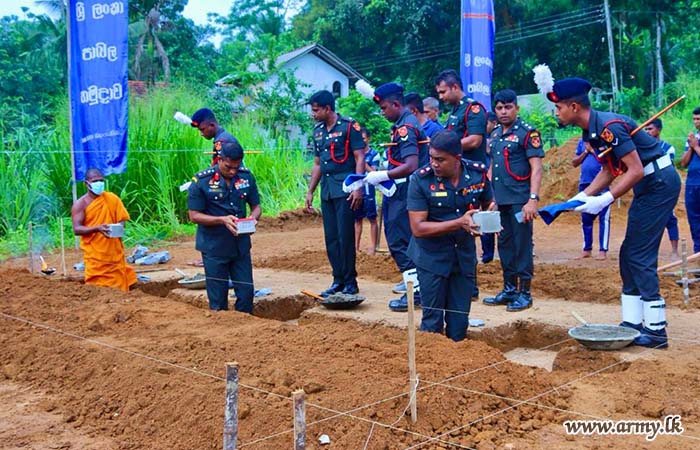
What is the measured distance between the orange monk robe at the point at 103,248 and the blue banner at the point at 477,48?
5309 millimetres

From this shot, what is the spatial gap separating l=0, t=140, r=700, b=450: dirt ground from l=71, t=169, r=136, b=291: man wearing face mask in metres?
0.76

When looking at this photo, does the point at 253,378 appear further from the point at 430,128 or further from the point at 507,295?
the point at 430,128

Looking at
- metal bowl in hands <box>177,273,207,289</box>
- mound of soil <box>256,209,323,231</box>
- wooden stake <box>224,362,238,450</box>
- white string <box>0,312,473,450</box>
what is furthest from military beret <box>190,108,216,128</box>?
mound of soil <box>256,209,323,231</box>

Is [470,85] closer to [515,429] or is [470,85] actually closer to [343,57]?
[515,429]

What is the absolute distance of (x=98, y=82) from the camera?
10.1 m

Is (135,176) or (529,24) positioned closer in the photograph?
(135,176)

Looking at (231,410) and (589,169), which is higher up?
(589,169)

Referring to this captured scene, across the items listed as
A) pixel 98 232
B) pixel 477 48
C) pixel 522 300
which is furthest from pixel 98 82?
pixel 522 300

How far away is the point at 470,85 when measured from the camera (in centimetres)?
1059

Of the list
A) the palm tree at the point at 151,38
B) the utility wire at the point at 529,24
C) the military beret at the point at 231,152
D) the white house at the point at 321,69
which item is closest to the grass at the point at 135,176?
the military beret at the point at 231,152

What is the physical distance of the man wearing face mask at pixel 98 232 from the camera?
24.8ft

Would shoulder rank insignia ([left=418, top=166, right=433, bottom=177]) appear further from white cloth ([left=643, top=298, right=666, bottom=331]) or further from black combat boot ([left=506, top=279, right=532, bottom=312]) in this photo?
black combat boot ([left=506, top=279, right=532, bottom=312])

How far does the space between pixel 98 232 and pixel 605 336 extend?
199 inches

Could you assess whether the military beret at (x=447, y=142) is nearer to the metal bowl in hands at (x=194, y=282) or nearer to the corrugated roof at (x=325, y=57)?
the metal bowl in hands at (x=194, y=282)
